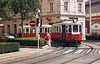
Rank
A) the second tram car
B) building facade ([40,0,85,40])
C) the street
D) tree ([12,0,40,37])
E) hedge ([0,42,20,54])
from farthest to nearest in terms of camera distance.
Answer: building facade ([40,0,85,40])
tree ([12,0,40,37])
the second tram car
hedge ([0,42,20,54])
the street

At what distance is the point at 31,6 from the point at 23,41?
691 cm

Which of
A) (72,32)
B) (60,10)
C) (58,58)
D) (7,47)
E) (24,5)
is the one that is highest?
(24,5)

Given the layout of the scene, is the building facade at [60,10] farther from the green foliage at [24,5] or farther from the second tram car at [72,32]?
the second tram car at [72,32]

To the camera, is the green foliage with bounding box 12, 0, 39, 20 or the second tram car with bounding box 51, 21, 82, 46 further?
the green foliage with bounding box 12, 0, 39, 20

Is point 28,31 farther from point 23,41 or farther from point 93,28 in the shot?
point 93,28

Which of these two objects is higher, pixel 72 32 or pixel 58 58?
pixel 72 32

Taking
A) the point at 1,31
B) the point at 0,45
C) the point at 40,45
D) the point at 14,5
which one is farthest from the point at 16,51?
the point at 1,31

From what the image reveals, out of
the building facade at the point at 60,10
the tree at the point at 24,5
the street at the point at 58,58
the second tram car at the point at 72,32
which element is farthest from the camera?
the building facade at the point at 60,10

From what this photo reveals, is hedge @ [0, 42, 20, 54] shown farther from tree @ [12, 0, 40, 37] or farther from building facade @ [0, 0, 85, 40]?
building facade @ [0, 0, 85, 40]

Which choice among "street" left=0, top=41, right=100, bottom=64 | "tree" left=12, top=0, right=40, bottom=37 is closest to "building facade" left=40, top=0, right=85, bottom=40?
"tree" left=12, top=0, right=40, bottom=37

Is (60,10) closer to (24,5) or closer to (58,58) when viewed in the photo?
(24,5)

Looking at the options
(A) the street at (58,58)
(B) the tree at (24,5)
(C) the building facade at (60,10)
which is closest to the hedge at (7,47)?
(A) the street at (58,58)

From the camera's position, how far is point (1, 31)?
169 feet

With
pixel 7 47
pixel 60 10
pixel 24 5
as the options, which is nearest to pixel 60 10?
pixel 60 10
